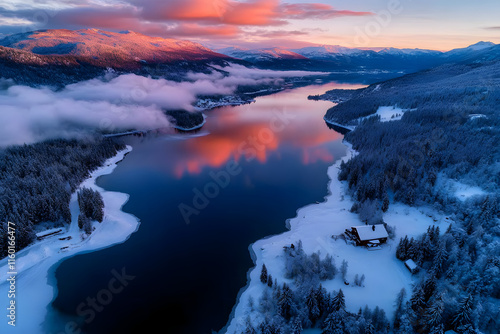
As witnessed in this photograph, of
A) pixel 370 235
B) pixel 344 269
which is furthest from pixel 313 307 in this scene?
pixel 370 235

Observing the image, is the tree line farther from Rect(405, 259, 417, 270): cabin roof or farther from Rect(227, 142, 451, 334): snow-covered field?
Rect(405, 259, 417, 270): cabin roof

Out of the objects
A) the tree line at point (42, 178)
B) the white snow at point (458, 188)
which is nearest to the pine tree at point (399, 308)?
the white snow at point (458, 188)

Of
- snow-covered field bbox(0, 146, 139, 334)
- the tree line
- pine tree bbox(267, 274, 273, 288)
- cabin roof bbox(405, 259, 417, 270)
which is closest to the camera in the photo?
snow-covered field bbox(0, 146, 139, 334)

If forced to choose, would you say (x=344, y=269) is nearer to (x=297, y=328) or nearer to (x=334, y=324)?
(x=334, y=324)

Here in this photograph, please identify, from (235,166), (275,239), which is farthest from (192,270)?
(235,166)

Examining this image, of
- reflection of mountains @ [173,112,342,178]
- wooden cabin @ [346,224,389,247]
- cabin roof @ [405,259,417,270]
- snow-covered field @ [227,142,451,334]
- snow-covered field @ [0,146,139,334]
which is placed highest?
reflection of mountains @ [173,112,342,178]

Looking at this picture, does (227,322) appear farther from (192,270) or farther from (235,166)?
(235,166)

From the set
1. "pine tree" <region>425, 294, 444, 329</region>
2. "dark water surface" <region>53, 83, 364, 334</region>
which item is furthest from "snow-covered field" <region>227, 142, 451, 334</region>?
"pine tree" <region>425, 294, 444, 329</region>
